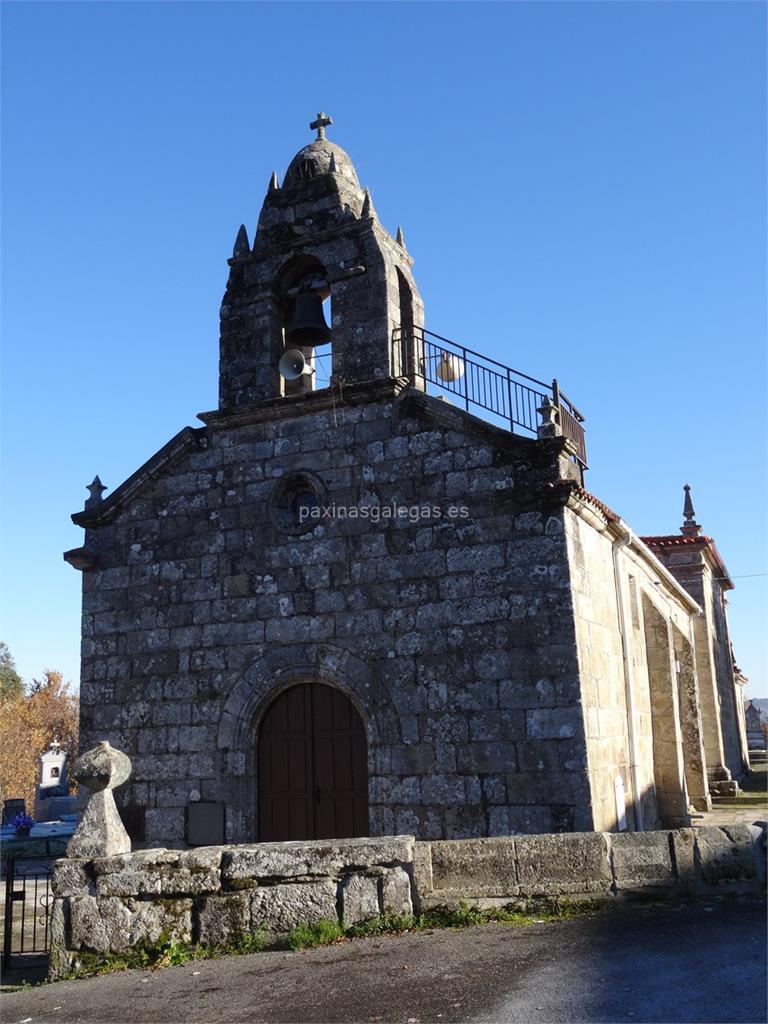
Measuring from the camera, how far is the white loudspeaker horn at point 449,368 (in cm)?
1033

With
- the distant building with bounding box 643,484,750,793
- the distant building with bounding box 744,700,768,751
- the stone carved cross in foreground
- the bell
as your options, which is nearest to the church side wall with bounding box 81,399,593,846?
the bell

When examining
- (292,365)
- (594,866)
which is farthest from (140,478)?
(594,866)

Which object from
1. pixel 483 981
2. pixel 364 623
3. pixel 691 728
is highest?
pixel 364 623

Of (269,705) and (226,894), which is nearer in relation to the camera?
(226,894)

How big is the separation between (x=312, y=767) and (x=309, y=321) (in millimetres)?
5121

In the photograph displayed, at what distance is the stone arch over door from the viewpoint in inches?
369

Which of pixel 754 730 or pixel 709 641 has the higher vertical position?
pixel 709 641

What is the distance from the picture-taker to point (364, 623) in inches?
382

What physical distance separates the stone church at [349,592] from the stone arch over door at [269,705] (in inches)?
0.9

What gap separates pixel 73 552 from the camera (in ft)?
37.4

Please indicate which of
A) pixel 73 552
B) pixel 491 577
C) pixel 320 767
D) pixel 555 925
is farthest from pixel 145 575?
pixel 555 925

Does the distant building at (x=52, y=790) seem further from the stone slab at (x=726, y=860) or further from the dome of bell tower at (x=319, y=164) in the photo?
the stone slab at (x=726, y=860)

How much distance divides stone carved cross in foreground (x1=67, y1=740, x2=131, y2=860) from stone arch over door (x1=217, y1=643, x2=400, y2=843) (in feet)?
9.96

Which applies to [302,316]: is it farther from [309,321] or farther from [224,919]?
[224,919]
